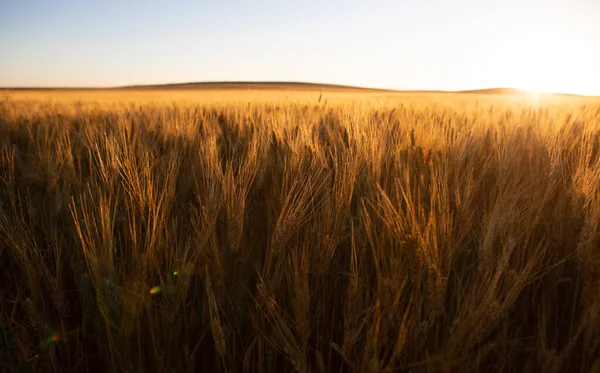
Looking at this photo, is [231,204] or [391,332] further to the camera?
[231,204]

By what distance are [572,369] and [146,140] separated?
2.01 m

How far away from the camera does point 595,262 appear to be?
0.75 m

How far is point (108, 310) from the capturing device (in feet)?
2.43

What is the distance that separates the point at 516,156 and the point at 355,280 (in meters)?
1.44

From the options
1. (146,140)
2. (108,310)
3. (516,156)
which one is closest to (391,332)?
(108,310)

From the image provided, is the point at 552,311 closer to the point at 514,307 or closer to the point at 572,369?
the point at 514,307

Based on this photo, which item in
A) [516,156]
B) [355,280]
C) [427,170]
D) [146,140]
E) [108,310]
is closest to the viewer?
[355,280]

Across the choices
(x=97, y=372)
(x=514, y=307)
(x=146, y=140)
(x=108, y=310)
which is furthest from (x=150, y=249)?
(x=146, y=140)

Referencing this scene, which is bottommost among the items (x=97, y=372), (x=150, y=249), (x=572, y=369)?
(x=97, y=372)

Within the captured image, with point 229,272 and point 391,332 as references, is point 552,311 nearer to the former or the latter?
point 391,332

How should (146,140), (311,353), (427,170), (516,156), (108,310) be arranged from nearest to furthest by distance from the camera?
(108,310)
(311,353)
(427,170)
(516,156)
(146,140)

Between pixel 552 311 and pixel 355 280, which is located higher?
pixel 355 280

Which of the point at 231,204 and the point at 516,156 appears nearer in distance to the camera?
the point at 231,204

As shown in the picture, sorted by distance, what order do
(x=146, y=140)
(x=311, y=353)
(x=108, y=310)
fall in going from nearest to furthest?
(x=108, y=310) < (x=311, y=353) < (x=146, y=140)
